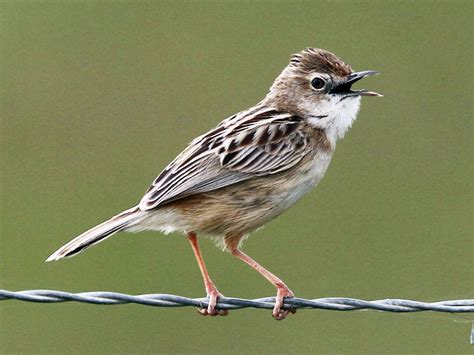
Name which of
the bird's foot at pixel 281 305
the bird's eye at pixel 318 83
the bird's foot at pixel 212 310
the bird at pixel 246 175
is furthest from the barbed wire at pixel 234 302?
the bird's eye at pixel 318 83

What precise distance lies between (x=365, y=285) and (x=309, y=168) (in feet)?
13.6

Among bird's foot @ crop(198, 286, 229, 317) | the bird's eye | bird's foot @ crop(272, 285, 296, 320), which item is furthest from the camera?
the bird's eye

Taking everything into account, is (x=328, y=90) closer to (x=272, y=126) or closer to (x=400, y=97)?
(x=272, y=126)

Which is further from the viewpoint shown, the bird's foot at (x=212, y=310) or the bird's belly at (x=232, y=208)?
the bird's belly at (x=232, y=208)

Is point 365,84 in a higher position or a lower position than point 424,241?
higher

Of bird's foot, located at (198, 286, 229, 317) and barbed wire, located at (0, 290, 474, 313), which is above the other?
barbed wire, located at (0, 290, 474, 313)

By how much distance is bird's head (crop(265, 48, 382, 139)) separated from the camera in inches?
378

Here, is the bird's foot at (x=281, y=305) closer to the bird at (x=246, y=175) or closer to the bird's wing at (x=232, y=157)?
the bird at (x=246, y=175)

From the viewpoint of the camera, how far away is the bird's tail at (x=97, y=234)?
859 cm

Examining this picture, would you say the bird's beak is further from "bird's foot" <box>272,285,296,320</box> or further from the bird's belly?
"bird's foot" <box>272,285,296,320</box>

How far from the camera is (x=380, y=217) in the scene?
1394 cm

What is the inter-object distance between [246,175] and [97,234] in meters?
1.24

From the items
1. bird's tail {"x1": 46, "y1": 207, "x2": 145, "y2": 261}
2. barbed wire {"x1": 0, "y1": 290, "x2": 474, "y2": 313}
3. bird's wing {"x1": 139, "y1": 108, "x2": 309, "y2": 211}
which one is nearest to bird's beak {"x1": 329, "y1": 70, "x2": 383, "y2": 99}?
bird's wing {"x1": 139, "y1": 108, "x2": 309, "y2": 211}

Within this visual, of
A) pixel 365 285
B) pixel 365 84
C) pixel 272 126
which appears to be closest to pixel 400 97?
pixel 365 84
